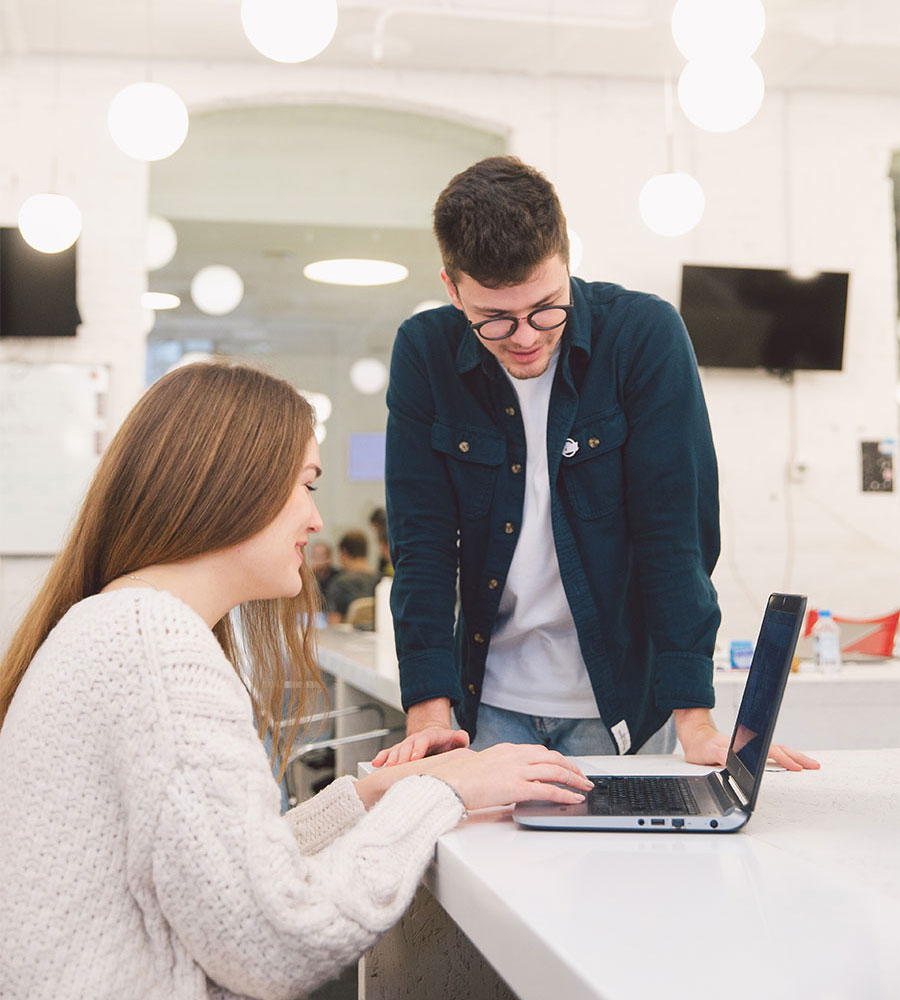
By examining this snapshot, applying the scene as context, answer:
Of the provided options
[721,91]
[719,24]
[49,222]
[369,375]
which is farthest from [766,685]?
[369,375]

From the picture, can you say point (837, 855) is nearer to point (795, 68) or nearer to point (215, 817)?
point (215, 817)

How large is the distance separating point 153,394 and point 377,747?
2.71 metres

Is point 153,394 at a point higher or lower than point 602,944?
higher

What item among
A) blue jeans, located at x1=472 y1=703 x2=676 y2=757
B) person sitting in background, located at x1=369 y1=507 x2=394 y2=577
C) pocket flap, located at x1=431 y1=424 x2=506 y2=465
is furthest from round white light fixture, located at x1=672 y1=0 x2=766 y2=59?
person sitting in background, located at x1=369 y1=507 x2=394 y2=577

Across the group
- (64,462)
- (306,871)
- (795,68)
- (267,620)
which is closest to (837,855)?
(306,871)

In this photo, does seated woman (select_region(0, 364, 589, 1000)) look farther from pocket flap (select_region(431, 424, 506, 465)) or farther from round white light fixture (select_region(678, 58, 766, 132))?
round white light fixture (select_region(678, 58, 766, 132))

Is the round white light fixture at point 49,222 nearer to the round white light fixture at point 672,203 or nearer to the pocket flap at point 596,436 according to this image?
the round white light fixture at point 672,203

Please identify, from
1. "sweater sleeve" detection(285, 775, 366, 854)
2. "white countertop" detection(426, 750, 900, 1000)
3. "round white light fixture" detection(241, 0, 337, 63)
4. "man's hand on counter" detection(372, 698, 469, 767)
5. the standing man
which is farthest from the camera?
"round white light fixture" detection(241, 0, 337, 63)

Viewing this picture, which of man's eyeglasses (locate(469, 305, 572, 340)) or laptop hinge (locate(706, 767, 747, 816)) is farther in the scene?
man's eyeglasses (locate(469, 305, 572, 340))

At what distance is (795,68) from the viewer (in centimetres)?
535

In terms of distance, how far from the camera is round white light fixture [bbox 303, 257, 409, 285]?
23.1ft

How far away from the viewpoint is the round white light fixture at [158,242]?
523cm

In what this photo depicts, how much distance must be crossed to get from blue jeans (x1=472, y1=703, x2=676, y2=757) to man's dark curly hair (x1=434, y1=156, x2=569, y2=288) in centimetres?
62

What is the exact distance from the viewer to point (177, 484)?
3.59 ft
